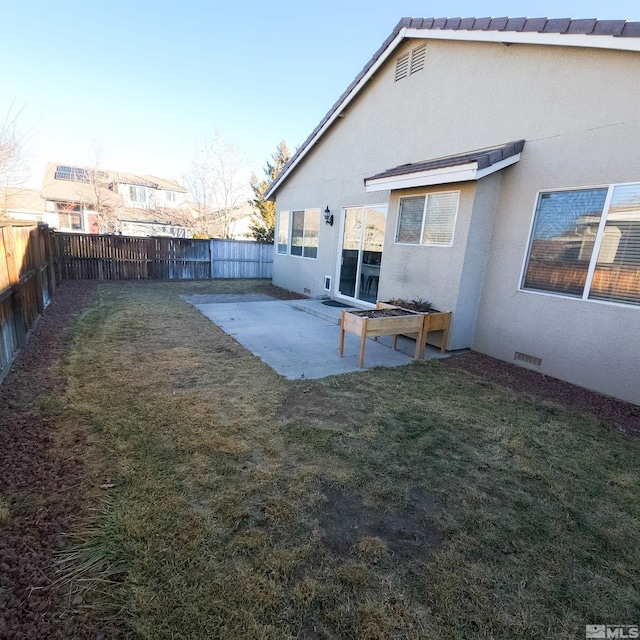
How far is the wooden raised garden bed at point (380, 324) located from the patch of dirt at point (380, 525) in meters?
2.71

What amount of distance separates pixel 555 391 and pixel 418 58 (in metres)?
6.48

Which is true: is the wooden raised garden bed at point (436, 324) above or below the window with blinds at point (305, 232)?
below

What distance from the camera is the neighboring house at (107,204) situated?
2502 cm

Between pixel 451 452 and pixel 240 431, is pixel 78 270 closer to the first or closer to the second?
pixel 240 431

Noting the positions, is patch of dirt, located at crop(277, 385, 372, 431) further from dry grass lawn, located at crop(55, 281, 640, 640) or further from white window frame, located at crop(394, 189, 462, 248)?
white window frame, located at crop(394, 189, 462, 248)

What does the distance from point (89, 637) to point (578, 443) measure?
13.3 ft

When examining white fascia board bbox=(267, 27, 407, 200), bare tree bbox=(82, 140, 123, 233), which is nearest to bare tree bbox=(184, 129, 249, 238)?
bare tree bbox=(82, 140, 123, 233)

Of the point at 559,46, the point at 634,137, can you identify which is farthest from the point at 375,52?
the point at 634,137

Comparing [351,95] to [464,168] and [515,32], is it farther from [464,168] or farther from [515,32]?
[464,168]

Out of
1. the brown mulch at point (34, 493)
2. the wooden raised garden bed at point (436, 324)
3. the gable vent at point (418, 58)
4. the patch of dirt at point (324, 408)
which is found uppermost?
the gable vent at point (418, 58)

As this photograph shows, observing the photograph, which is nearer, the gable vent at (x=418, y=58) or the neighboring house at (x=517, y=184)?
the neighboring house at (x=517, y=184)

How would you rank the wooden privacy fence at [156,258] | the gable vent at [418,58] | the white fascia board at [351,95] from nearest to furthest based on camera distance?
the gable vent at [418,58], the white fascia board at [351,95], the wooden privacy fence at [156,258]

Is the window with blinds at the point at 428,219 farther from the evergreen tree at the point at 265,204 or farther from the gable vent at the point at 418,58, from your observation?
the evergreen tree at the point at 265,204

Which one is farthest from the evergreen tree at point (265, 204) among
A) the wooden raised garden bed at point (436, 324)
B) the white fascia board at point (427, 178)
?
the wooden raised garden bed at point (436, 324)
